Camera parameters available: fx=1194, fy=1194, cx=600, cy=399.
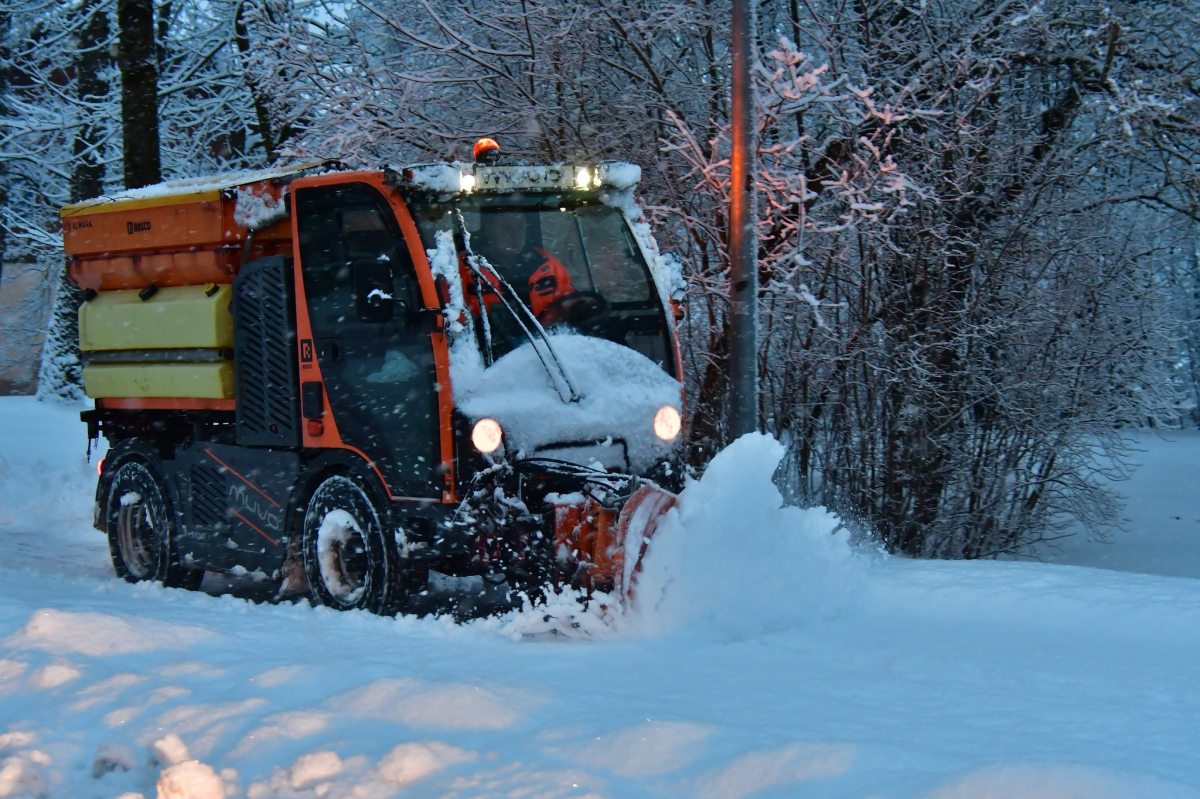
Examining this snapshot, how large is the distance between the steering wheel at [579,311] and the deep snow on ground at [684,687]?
4.06ft

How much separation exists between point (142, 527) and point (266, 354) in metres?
2.21

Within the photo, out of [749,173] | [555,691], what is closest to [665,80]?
[749,173]

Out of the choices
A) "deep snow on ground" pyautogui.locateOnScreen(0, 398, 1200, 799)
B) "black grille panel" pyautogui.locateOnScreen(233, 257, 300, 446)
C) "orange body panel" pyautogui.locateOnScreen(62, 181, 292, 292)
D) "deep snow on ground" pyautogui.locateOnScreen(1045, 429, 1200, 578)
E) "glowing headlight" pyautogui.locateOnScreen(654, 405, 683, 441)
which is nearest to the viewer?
"deep snow on ground" pyautogui.locateOnScreen(0, 398, 1200, 799)

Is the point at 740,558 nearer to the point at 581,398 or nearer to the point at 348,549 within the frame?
the point at 581,398

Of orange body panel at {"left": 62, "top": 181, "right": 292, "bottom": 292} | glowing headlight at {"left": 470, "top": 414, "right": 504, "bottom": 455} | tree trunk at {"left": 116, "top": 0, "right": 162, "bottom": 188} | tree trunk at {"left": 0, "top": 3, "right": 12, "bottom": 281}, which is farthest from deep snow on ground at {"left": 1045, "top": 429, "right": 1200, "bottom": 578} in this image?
tree trunk at {"left": 0, "top": 3, "right": 12, "bottom": 281}

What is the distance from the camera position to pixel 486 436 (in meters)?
5.59

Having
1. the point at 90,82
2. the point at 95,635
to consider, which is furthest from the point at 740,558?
the point at 90,82

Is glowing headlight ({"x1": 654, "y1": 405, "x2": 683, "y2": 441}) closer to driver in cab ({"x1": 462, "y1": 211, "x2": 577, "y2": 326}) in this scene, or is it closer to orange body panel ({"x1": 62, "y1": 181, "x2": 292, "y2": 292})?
driver in cab ({"x1": 462, "y1": 211, "x2": 577, "y2": 326})

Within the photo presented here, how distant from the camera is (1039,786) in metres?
3.18

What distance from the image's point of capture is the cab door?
5.76 meters

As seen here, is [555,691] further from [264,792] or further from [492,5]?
[492,5]

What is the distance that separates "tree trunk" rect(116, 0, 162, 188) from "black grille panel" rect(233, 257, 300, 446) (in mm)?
5874

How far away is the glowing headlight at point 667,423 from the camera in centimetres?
616

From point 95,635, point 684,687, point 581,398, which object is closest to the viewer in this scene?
point 684,687
